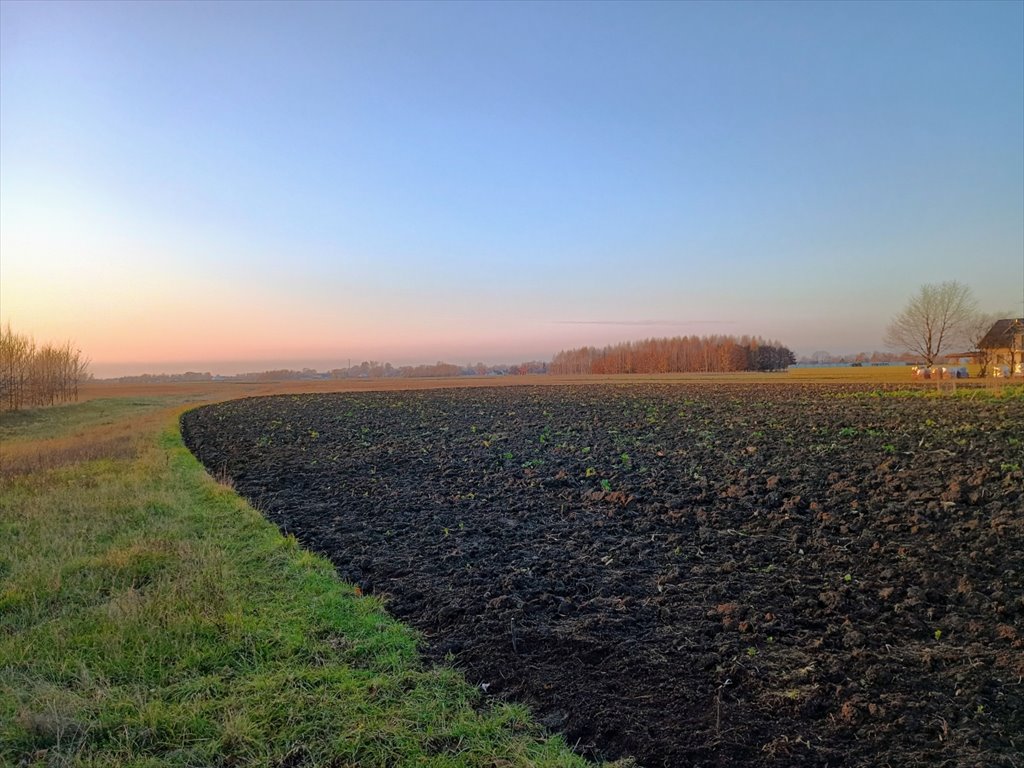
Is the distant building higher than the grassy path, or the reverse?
the distant building

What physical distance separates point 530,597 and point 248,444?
58.2ft

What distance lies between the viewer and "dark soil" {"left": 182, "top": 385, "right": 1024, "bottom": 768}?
4.04 meters

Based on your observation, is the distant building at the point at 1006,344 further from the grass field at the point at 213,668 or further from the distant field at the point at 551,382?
the grass field at the point at 213,668

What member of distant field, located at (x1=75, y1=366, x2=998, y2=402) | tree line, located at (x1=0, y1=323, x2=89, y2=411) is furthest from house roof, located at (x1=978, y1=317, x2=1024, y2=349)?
tree line, located at (x1=0, y1=323, x2=89, y2=411)

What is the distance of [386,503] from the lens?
37.1 feet

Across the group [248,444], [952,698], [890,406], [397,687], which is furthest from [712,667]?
[890,406]

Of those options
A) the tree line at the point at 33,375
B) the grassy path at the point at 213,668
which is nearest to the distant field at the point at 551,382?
the tree line at the point at 33,375

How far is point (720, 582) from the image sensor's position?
6.62 metres

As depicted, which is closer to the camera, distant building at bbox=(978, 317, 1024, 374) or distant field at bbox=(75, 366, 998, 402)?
distant building at bbox=(978, 317, 1024, 374)

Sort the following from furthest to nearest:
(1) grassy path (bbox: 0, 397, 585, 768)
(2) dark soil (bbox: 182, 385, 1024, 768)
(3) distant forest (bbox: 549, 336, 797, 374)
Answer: (3) distant forest (bbox: 549, 336, 797, 374) < (2) dark soil (bbox: 182, 385, 1024, 768) < (1) grassy path (bbox: 0, 397, 585, 768)

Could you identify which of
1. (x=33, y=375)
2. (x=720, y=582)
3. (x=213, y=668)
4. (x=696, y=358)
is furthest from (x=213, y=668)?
(x=696, y=358)

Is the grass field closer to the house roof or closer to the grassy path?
the grassy path

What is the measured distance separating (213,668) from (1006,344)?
230ft

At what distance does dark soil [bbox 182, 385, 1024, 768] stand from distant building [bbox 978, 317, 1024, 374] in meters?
46.5
